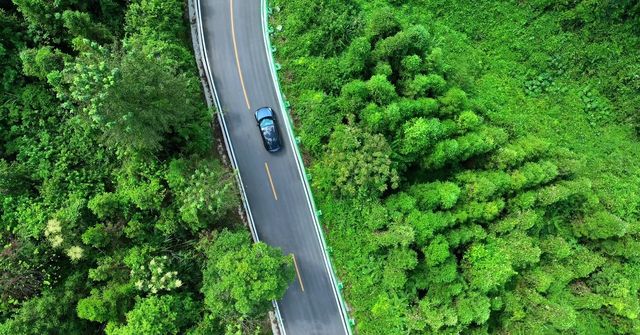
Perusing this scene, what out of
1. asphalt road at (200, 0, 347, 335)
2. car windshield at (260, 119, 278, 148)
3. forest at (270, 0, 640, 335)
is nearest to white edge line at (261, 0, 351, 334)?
asphalt road at (200, 0, 347, 335)

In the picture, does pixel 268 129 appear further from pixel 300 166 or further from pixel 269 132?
pixel 300 166

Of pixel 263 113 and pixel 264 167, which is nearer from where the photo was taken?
pixel 264 167

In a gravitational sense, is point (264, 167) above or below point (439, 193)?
above

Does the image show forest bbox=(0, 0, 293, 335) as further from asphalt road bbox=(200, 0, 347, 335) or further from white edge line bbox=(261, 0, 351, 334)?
→ white edge line bbox=(261, 0, 351, 334)

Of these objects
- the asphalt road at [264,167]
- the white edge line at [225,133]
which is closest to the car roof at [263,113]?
the asphalt road at [264,167]

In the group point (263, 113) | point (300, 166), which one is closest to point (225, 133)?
point (263, 113)

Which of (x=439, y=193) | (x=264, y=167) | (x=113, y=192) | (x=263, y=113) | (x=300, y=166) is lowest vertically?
(x=439, y=193)

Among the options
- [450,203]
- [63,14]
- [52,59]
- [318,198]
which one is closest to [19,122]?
[52,59]
